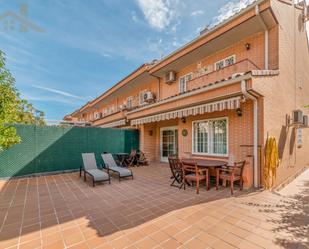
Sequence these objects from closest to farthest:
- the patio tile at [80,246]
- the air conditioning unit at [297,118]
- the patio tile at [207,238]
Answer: the patio tile at [80,246] → the patio tile at [207,238] → the air conditioning unit at [297,118]

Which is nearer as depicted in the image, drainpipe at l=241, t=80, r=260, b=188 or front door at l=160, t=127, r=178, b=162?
drainpipe at l=241, t=80, r=260, b=188

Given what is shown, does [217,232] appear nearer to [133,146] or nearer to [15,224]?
[15,224]

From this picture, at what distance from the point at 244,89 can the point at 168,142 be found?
11125mm

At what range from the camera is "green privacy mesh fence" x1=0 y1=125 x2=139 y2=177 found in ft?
36.9

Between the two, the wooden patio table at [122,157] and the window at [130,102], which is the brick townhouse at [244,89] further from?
the window at [130,102]

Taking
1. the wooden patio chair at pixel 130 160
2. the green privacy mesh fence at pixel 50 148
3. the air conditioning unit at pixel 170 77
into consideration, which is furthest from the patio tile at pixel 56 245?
the air conditioning unit at pixel 170 77

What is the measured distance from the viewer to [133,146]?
61.8 feet

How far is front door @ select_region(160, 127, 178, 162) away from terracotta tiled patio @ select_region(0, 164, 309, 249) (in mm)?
8754

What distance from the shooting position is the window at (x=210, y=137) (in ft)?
37.0

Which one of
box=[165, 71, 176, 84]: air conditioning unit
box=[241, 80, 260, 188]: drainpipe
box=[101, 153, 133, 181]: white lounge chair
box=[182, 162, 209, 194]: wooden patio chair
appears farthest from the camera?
box=[165, 71, 176, 84]: air conditioning unit

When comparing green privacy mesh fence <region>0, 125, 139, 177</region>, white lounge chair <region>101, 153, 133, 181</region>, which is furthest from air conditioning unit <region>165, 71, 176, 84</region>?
white lounge chair <region>101, 153, 133, 181</region>

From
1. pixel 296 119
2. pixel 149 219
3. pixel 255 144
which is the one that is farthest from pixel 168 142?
pixel 149 219

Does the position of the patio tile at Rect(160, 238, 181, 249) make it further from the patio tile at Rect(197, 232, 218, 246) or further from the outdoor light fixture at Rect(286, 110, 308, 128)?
the outdoor light fixture at Rect(286, 110, 308, 128)

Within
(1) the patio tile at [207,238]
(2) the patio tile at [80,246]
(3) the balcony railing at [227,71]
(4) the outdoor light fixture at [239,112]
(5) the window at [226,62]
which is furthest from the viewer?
(5) the window at [226,62]
